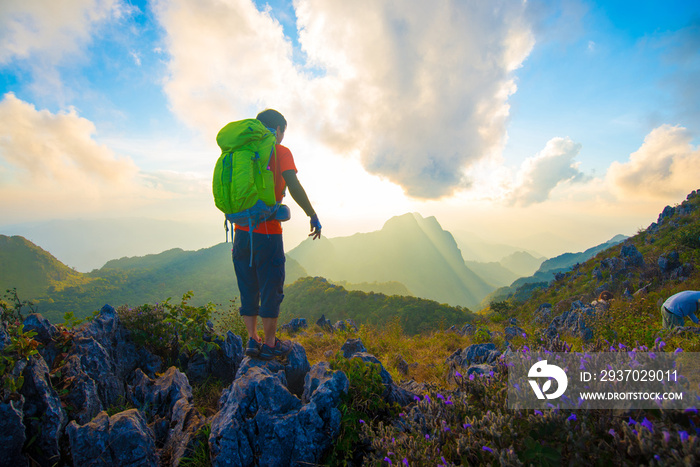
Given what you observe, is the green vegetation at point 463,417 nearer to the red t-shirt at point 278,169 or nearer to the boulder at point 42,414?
the boulder at point 42,414

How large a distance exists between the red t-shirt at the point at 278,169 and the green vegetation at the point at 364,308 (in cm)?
2652

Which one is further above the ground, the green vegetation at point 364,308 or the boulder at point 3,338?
the boulder at point 3,338

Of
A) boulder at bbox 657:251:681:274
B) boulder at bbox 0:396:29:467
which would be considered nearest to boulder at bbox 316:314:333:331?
boulder at bbox 0:396:29:467

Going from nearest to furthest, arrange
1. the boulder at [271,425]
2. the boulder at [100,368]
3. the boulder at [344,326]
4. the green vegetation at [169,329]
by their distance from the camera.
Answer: the boulder at [271,425] < the boulder at [100,368] < the green vegetation at [169,329] < the boulder at [344,326]

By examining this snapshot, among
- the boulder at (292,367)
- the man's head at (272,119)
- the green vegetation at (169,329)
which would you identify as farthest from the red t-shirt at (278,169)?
the green vegetation at (169,329)

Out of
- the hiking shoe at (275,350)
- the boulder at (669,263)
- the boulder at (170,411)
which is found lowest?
the boulder at (170,411)

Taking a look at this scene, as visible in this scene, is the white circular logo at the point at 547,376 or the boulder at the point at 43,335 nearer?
the white circular logo at the point at 547,376

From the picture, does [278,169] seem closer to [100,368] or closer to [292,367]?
[292,367]

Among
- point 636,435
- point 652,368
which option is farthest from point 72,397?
point 652,368

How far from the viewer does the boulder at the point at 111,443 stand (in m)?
2.51

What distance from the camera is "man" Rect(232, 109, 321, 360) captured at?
13.8 feet

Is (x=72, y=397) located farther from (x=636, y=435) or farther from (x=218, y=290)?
(x=218, y=290)

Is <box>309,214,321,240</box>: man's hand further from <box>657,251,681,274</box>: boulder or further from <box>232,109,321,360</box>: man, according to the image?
<box>657,251,681,274</box>: boulder

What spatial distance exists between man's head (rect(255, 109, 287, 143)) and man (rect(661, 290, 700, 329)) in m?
8.49
